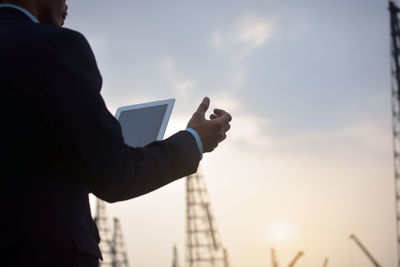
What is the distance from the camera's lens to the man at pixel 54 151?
1038 mm

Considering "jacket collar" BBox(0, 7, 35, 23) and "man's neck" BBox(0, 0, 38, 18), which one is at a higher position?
"man's neck" BBox(0, 0, 38, 18)

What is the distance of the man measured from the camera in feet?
3.41

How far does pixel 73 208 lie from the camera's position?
3.64 ft

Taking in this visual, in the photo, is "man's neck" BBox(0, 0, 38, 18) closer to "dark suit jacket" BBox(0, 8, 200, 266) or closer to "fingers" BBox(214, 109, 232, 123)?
"dark suit jacket" BBox(0, 8, 200, 266)

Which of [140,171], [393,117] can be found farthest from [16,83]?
[393,117]

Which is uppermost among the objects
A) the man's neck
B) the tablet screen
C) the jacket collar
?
the man's neck

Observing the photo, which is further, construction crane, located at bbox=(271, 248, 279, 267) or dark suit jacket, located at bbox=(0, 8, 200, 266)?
construction crane, located at bbox=(271, 248, 279, 267)

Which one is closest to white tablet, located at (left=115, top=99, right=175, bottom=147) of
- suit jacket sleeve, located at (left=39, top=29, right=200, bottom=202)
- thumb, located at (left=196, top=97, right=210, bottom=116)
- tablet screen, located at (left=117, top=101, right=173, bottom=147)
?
tablet screen, located at (left=117, top=101, right=173, bottom=147)

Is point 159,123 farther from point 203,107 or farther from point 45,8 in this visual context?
point 45,8

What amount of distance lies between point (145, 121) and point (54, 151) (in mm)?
663

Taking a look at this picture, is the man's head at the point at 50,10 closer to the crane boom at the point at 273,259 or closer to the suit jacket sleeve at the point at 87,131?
the suit jacket sleeve at the point at 87,131

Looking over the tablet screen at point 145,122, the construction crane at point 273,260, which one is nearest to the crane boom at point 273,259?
the construction crane at point 273,260

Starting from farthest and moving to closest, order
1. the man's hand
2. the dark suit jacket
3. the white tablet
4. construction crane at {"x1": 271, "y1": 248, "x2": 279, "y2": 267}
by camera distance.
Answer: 1. construction crane at {"x1": 271, "y1": 248, "x2": 279, "y2": 267}
2. the white tablet
3. the man's hand
4. the dark suit jacket

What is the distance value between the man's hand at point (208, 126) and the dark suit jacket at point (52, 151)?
297 millimetres
